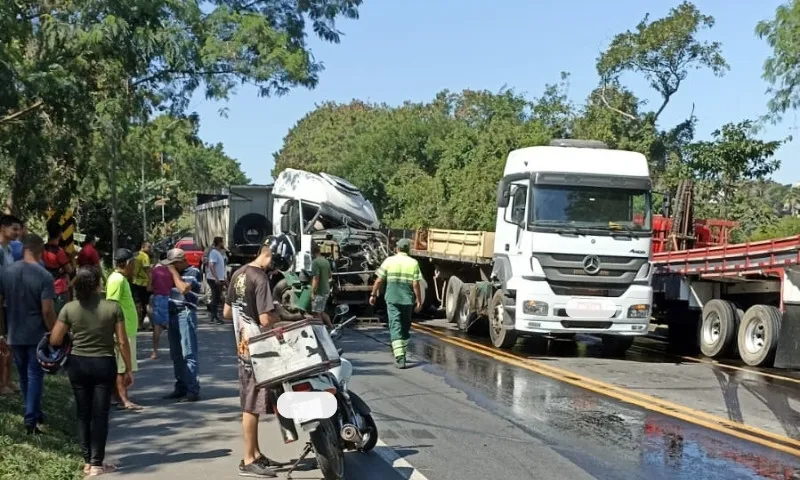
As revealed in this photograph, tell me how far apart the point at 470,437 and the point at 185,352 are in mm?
3404

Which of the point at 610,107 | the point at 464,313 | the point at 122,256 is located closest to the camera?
the point at 122,256

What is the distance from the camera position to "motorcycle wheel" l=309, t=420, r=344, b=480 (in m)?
6.49

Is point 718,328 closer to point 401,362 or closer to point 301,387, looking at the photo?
point 401,362

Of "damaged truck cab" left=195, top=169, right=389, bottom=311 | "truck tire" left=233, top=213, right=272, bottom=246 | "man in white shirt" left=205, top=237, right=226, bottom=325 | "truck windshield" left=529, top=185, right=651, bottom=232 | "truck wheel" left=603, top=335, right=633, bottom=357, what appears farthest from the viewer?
"truck tire" left=233, top=213, right=272, bottom=246

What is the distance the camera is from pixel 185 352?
33.3 ft

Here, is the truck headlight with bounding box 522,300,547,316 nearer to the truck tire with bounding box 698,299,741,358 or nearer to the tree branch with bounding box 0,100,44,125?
the truck tire with bounding box 698,299,741,358

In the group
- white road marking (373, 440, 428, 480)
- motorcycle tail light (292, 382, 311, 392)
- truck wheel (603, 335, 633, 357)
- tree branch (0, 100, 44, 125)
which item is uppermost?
tree branch (0, 100, 44, 125)

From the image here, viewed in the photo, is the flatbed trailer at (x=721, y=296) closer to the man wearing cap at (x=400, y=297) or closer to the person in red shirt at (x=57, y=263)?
the man wearing cap at (x=400, y=297)

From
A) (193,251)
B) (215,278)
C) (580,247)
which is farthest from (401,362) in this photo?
(193,251)

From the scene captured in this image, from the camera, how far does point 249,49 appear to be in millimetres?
17484

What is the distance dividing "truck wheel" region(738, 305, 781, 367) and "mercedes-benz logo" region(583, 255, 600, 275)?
8.08ft

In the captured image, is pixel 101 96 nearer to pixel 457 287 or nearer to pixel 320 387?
pixel 457 287

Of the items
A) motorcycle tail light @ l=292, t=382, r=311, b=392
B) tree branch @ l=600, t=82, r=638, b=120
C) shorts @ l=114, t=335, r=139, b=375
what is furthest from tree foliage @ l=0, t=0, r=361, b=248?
tree branch @ l=600, t=82, r=638, b=120

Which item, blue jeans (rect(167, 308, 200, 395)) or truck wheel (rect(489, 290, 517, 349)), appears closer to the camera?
blue jeans (rect(167, 308, 200, 395))
